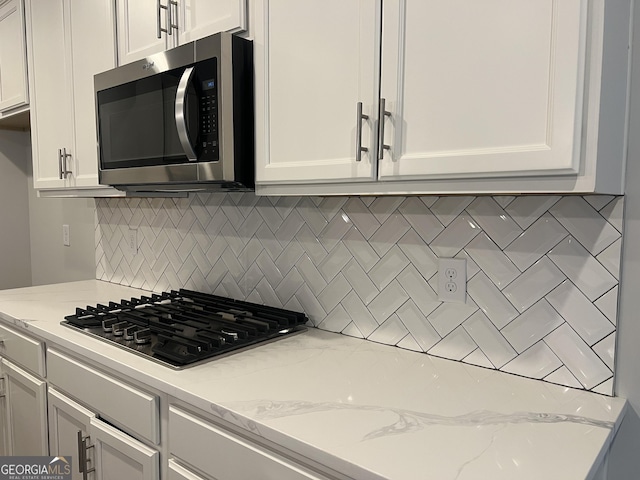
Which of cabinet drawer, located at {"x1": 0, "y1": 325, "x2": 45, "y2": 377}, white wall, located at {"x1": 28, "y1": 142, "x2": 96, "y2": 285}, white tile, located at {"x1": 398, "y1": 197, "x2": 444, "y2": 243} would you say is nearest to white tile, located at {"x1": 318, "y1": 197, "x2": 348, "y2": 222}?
white tile, located at {"x1": 398, "y1": 197, "x2": 444, "y2": 243}

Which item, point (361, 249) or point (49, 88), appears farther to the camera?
point (49, 88)

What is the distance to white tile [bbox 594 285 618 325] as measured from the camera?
1043 millimetres

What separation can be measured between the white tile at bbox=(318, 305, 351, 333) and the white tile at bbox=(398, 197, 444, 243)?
374 mm

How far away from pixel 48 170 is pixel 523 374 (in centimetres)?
212

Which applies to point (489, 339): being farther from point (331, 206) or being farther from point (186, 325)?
point (186, 325)

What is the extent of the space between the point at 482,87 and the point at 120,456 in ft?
4.27

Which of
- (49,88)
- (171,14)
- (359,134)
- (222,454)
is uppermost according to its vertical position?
(171,14)

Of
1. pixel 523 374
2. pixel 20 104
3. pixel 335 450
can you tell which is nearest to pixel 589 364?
pixel 523 374

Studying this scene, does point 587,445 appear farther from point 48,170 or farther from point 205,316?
point 48,170

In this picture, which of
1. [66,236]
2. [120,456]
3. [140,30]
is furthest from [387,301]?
[66,236]

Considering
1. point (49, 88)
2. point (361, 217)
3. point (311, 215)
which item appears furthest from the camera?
point (49, 88)

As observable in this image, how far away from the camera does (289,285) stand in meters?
1.68

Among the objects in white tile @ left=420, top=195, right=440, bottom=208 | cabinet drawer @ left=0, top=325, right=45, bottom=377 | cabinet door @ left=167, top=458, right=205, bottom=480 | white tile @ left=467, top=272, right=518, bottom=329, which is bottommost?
cabinet door @ left=167, top=458, right=205, bottom=480

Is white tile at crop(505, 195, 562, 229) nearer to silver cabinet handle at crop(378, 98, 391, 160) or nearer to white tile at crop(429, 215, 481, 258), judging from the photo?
white tile at crop(429, 215, 481, 258)
